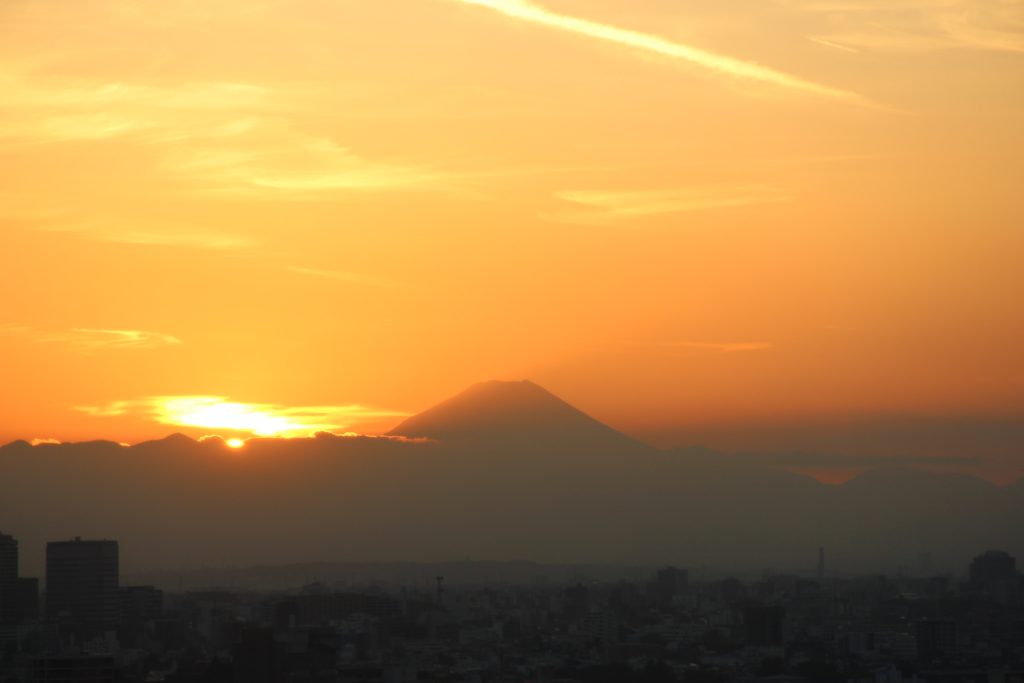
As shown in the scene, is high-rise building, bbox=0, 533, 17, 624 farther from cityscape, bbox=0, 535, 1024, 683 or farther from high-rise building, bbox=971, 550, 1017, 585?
high-rise building, bbox=971, 550, 1017, 585

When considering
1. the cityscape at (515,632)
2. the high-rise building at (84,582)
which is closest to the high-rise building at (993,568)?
the cityscape at (515,632)

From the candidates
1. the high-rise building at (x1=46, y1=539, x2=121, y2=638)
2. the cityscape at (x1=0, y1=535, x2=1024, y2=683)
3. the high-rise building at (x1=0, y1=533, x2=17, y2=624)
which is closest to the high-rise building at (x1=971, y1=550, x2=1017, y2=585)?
the cityscape at (x1=0, y1=535, x2=1024, y2=683)

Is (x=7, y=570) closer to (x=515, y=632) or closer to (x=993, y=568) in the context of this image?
(x=515, y=632)

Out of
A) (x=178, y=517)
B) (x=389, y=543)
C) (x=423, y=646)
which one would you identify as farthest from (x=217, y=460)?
(x=423, y=646)

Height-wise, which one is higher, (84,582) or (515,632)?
(84,582)

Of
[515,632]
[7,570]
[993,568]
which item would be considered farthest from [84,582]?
[993,568]

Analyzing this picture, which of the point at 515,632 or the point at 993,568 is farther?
the point at 993,568
